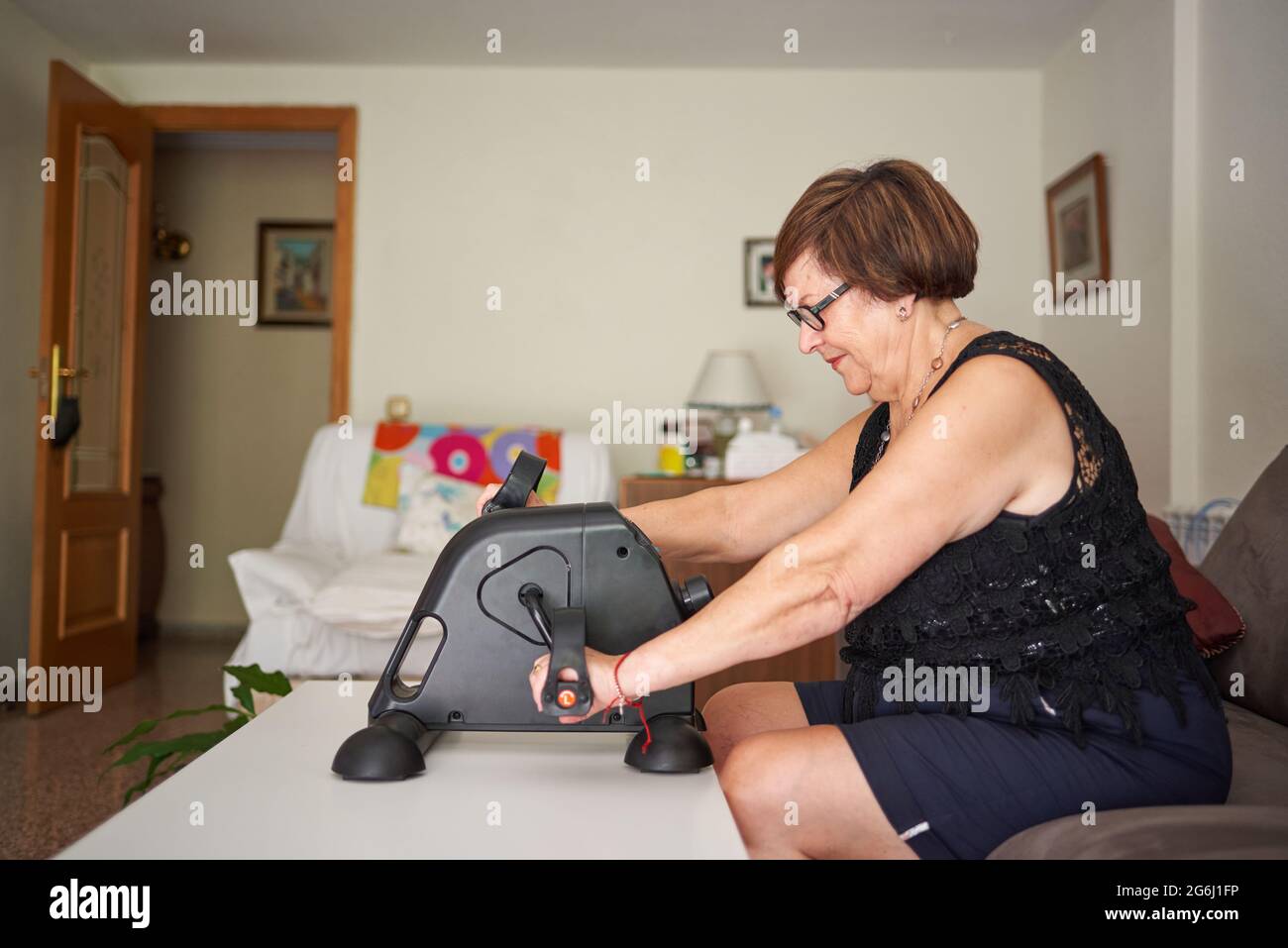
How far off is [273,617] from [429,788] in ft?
7.83

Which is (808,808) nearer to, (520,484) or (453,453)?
(520,484)

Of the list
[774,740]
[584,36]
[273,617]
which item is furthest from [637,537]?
[584,36]

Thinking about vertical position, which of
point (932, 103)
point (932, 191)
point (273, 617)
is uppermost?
point (932, 103)

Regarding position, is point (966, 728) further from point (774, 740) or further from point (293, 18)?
point (293, 18)

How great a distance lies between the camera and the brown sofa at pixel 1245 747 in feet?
2.92

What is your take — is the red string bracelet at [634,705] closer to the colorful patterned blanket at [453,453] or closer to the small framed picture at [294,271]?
the colorful patterned blanket at [453,453]

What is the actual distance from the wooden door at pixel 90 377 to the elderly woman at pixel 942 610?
299 cm

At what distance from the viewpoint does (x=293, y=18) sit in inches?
153

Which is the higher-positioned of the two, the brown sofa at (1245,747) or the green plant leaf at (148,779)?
the brown sofa at (1245,747)

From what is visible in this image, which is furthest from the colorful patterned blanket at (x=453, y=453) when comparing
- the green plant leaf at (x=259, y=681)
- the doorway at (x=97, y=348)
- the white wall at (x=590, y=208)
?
the green plant leaf at (x=259, y=681)

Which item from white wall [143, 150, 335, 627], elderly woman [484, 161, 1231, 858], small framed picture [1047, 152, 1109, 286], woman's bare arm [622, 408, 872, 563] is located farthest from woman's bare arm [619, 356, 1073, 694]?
white wall [143, 150, 335, 627]

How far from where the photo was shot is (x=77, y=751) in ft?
10.1

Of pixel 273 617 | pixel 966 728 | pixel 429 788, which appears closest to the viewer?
pixel 429 788
